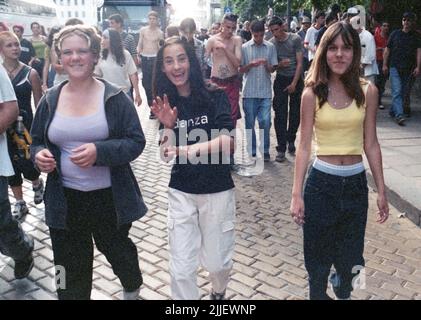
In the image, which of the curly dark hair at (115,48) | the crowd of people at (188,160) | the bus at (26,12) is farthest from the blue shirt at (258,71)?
the bus at (26,12)

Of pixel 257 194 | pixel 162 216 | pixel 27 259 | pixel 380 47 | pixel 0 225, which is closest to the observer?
pixel 0 225

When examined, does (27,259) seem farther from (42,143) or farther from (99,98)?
(99,98)

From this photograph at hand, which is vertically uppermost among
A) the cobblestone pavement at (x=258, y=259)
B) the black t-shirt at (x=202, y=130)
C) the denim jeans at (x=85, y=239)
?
the black t-shirt at (x=202, y=130)

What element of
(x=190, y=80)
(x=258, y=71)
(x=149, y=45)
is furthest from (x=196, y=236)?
(x=149, y=45)

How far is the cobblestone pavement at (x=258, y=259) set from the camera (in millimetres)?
3779

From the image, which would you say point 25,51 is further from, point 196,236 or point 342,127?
point 342,127

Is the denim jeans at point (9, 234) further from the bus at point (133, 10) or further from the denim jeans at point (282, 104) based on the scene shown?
the bus at point (133, 10)

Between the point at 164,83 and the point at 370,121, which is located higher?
the point at 164,83

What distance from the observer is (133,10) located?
21.1 metres

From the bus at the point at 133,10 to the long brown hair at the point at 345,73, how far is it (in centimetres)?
1870

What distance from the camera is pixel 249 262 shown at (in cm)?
427

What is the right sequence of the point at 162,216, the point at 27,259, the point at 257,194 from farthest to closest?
1. the point at 257,194
2. the point at 162,216
3. the point at 27,259
